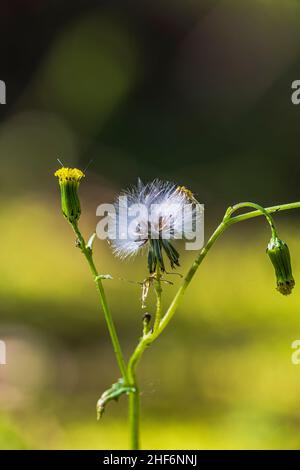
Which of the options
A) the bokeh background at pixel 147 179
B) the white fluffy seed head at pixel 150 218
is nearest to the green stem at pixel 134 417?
the white fluffy seed head at pixel 150 218

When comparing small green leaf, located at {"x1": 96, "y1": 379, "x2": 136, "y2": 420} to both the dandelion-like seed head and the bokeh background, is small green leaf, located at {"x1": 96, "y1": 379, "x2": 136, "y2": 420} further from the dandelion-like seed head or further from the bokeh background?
the bokeh background

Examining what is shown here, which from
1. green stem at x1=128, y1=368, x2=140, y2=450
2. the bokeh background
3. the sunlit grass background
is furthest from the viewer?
the bokeh background

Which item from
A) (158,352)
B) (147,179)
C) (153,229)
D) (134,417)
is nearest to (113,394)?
(134,417)

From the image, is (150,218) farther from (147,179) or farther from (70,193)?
(147,179)

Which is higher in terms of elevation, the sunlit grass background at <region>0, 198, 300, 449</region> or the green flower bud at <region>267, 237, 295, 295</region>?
the sunlit grass background at <region>0, 198, 300, 449</region>

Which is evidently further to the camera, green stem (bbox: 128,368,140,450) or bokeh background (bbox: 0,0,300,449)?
bokeh background (bbox: 0,0,300,449)

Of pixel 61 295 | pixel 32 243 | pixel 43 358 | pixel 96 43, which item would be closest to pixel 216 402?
pixel 43 358

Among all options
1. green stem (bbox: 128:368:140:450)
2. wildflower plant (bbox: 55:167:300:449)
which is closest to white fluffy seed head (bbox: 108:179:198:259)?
wildflower plant (bbox: 55:167:300:449)

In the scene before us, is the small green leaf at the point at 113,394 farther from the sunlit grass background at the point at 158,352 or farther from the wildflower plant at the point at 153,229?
the sunlit grass background at the point at 158,352
